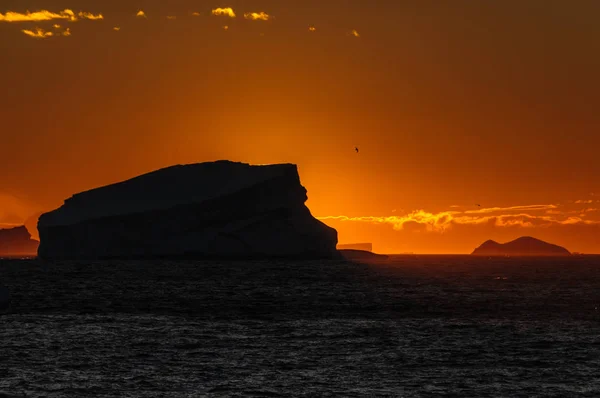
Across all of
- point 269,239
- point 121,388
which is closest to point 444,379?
point 121,388

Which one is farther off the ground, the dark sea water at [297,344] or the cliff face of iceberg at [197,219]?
the cliff face of iceberg at [197,219]

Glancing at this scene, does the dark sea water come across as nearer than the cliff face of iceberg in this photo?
Yes

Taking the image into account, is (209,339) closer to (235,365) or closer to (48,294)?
(235,365)

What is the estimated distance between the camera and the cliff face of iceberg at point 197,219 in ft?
418

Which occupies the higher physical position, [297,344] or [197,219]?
[197,219]

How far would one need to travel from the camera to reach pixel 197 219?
129 m

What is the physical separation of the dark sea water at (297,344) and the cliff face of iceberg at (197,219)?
51.0 meters

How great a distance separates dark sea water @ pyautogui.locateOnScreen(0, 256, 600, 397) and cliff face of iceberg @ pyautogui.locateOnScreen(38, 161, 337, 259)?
50997 mm

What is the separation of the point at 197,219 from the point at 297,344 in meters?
88.3

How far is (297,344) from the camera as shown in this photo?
42.1 m

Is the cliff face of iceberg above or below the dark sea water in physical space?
above

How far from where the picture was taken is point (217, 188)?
427 ft

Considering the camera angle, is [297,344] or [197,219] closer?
[297,344]

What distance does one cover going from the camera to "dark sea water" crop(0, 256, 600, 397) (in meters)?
31.7
